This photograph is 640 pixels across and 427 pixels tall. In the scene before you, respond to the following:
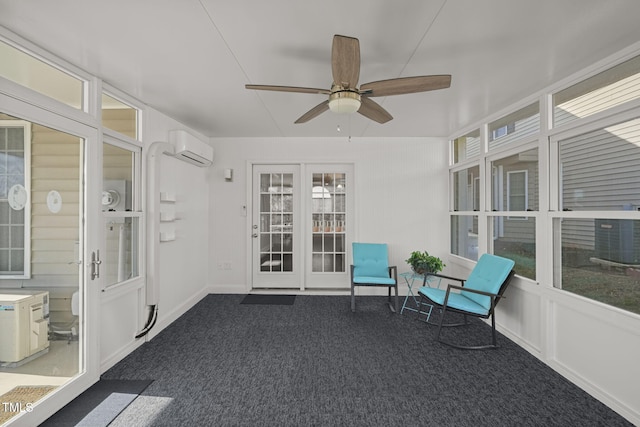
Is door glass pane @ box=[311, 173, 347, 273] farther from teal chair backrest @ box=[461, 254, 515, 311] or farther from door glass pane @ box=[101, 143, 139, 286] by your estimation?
door glass pane @ box=[101, 143, 139, 286]

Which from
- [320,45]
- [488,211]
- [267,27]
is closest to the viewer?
[267,27]

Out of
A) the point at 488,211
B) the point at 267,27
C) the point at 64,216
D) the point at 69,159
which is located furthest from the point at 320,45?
the point at 488,211

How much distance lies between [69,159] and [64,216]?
1.41 ft

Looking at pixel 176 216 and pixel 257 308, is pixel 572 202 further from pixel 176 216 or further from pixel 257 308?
pixel 176 216

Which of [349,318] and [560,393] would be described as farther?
[349,318]

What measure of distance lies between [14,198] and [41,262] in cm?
47

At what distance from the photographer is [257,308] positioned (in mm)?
4141

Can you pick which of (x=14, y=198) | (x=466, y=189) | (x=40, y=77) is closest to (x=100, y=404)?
(x=14, y=198)

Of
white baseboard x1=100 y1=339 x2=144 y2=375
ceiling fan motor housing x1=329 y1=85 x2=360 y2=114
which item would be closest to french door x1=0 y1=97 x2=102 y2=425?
white baseboard x1=100 y1=339 x2=144 y2=375

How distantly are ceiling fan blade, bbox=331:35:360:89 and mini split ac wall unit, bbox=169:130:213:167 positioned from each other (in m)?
2.38

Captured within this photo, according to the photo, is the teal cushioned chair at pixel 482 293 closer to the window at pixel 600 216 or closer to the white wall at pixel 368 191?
the window at pixel 600 216

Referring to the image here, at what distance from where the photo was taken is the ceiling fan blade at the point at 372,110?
2.30 m

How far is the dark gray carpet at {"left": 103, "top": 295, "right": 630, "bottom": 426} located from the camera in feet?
6.55

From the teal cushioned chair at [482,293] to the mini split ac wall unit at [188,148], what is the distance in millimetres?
3284
